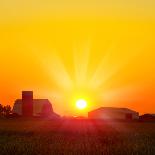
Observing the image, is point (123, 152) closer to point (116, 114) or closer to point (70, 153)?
point (70, 153)

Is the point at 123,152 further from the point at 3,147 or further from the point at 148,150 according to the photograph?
the point at 3,147

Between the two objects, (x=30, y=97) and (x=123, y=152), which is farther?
(x=30, y=97)

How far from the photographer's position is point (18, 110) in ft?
552

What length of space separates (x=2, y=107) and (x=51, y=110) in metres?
17.9

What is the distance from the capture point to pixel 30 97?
15112 cm

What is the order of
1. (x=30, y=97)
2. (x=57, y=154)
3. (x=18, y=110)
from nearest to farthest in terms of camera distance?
1. (x=57, y=154)
2. (x=30, y=97)
3. (x=18, y=110)

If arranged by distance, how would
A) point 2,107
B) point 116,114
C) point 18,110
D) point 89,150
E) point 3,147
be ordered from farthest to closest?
point 116,114 → point 2,107 → point 18,110 → point 3,147 → point 89,150

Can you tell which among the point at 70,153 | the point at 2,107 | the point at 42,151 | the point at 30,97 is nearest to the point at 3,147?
the point at 42,151

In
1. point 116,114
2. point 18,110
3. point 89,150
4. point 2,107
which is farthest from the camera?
point 116,114

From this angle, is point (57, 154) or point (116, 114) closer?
point (57, 154)

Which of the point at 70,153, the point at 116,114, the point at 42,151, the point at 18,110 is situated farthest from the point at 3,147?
the point at 116,114

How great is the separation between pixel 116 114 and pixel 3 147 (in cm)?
16116

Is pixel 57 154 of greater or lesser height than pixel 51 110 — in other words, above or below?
below

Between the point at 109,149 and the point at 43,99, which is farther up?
the point at 43,99
